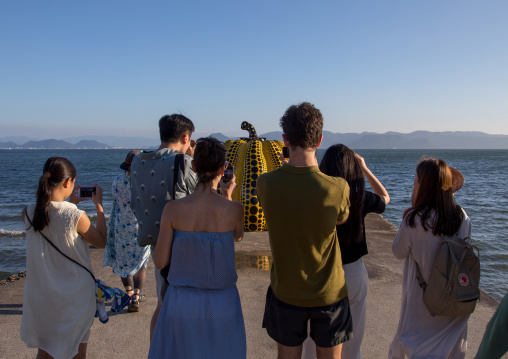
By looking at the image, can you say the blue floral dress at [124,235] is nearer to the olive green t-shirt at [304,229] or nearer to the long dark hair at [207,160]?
the long dark hair at [207,160]

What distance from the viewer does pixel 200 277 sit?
7.21ft

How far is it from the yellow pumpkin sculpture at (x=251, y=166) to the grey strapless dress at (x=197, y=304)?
4.14 meters

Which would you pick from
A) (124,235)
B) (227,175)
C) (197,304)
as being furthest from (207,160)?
(124,235)

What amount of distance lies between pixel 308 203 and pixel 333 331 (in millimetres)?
722

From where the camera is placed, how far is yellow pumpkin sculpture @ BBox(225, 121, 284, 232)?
6.44m

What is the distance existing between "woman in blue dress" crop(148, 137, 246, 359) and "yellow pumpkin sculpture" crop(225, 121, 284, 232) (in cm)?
413

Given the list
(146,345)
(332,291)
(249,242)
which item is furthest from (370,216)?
(332,291)

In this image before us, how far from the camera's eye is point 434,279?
239 cm

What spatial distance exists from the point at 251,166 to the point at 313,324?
15.1 feet

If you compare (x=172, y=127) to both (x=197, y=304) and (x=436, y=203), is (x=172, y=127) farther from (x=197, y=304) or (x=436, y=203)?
(x=436, y=203)

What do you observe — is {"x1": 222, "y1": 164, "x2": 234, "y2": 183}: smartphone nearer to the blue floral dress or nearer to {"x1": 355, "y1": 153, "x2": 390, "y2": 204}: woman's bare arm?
{"x1": 355, "y1": 153, "x2": 390, "y2": 204}: woman's bare arm

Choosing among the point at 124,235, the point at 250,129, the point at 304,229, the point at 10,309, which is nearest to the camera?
the point at 304,229

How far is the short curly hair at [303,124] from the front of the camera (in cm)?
210

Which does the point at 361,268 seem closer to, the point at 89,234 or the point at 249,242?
the point at 89,234
